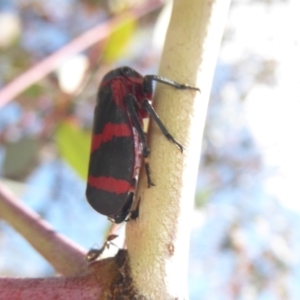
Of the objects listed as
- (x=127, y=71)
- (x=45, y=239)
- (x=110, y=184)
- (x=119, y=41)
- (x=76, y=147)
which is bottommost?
(x=45, y=239)

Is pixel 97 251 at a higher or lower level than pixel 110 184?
lower

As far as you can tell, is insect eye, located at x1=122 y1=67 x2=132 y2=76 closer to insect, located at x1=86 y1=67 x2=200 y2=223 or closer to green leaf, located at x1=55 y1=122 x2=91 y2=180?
insect, located at x1=86 y1=67 x2=200 y2=223

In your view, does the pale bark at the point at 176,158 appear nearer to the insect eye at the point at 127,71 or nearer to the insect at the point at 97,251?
the insect at the point at 97,251

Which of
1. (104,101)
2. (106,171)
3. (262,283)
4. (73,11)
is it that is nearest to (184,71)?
(106,171)

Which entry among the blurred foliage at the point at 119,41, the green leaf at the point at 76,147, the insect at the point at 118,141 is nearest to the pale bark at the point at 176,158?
the insect at the point at 118,141

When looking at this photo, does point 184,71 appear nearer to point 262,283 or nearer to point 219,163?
point 262,283

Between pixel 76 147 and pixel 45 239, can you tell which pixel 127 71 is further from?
pixel 76 147

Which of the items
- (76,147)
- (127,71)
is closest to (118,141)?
(127,71)
